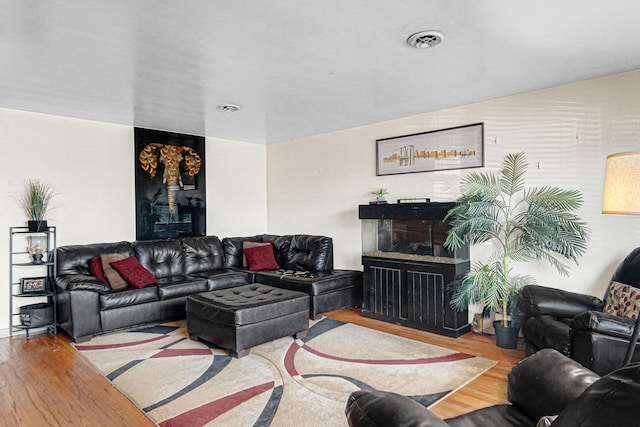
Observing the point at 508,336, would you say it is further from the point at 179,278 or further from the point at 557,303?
the point at 179,278

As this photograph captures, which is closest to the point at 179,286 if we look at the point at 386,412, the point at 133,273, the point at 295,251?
the point at 133,273

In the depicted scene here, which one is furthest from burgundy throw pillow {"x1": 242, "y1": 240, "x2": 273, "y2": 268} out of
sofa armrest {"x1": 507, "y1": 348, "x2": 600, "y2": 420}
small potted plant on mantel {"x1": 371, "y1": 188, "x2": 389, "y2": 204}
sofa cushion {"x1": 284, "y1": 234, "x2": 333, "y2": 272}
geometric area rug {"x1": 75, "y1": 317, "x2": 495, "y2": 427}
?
sofa armrest {"x1": 507, "y1": 348, "x2": 600, "y2": 420}

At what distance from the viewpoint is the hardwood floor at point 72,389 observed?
2.40m

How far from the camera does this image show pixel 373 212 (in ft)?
15.6

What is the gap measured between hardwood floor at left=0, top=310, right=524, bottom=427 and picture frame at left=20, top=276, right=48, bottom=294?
528 millimetres

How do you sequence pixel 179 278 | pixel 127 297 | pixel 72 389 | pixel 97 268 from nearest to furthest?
pixel 72 389
pixel 127 297
pixel 97 268
pixel 179 278

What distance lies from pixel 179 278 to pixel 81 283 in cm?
118

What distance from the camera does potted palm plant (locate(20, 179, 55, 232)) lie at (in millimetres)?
4141

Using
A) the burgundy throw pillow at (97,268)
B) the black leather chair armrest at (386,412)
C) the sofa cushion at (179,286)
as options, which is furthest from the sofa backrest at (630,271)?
the burgundy throw pillow at (97,268)

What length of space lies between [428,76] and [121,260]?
3889 millimetres

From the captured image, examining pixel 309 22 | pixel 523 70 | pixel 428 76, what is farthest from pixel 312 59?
pixel 523 70

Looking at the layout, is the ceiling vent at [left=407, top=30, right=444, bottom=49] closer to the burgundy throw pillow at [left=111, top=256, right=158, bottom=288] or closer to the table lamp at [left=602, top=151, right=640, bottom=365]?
the table lamp at [left=602, top=151, right=640, bottom=365]

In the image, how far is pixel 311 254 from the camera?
5.36 meters

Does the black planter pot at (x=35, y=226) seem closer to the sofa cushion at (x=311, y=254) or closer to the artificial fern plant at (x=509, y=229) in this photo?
the sofa cushion at (x=311, y=254)
